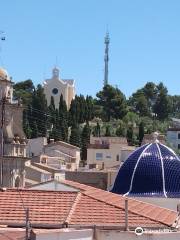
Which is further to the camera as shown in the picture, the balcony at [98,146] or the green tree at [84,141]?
the green tree at [84,141]

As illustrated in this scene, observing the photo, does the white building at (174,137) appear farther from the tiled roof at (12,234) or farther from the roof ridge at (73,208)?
the tiled roof at (12,234)

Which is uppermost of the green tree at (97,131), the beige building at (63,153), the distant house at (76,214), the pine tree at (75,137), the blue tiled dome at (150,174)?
the green tree at (97,131)

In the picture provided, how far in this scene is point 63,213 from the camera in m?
17.7

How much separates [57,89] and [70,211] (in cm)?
9216

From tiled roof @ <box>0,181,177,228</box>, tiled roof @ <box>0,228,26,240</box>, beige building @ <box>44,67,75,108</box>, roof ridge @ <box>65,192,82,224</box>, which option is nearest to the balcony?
beige building @ <box>44,67,75,108</box>

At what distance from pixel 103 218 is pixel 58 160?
47846mm

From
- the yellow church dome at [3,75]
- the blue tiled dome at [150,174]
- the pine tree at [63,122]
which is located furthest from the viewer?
the pine tree at [63,122]

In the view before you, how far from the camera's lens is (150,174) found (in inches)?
→ 1228

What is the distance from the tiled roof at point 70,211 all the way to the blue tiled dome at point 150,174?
36.2 feet

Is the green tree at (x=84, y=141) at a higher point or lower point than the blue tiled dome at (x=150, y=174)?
higher

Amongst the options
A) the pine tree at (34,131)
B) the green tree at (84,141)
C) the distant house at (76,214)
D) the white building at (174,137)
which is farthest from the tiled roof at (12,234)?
the white building at (174,137)

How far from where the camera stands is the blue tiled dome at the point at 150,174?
30844 millimetres

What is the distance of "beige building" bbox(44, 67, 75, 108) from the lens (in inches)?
4282

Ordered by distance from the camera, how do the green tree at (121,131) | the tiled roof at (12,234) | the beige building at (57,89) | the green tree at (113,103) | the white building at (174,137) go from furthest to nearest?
the beige building at (57,89) < the green tree at (113,103) < the white building at (174,137) < the green tree at (121,131) < the tiled roof at (12,234)
